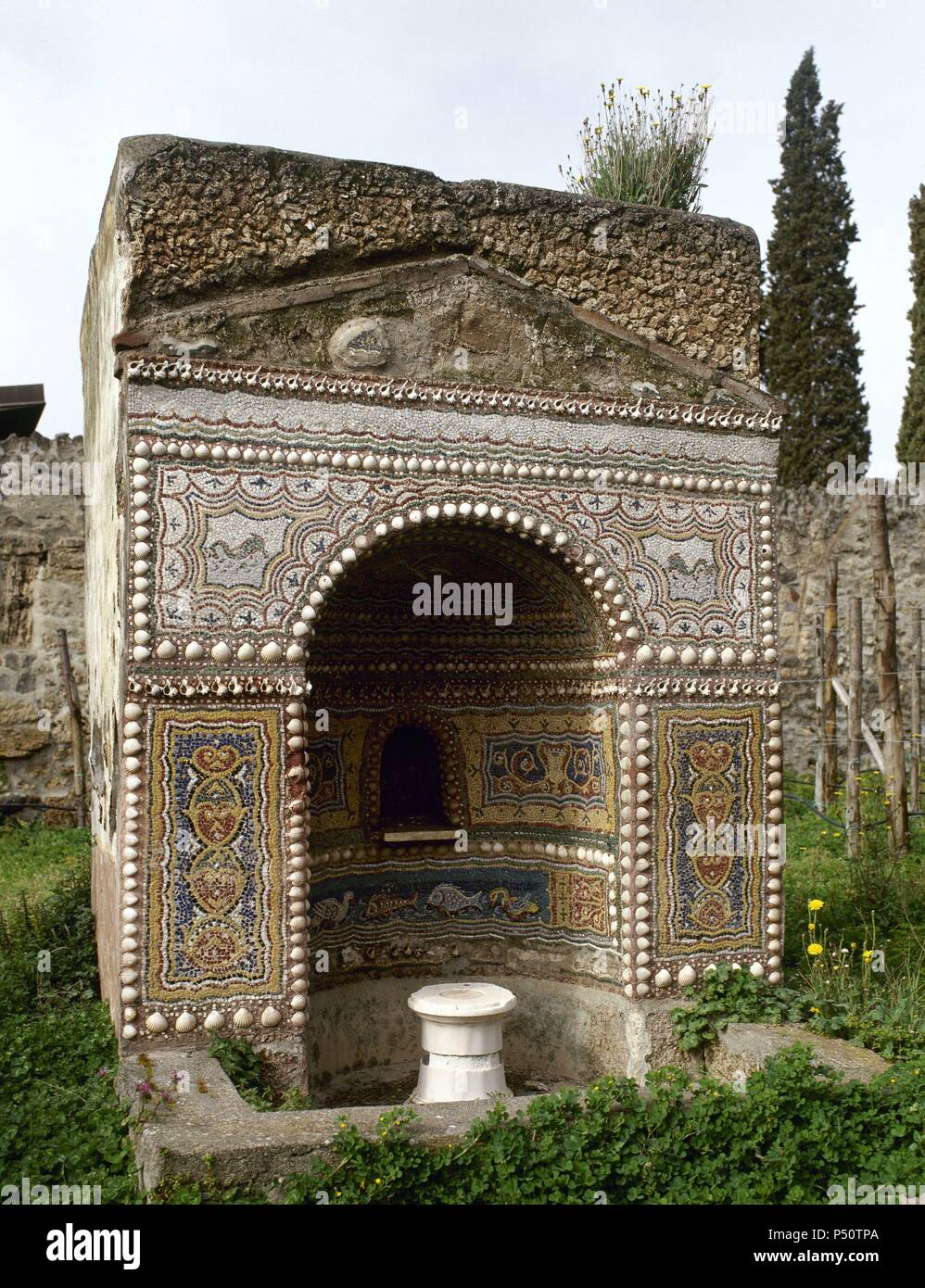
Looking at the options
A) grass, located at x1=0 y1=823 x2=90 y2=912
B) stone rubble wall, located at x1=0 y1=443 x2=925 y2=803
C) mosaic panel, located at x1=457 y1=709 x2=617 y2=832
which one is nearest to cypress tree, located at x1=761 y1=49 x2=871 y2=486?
stone rubble wall, located at x1=0 y1=443 x2=925 y2=803

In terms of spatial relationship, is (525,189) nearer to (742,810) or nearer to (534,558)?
(534,558)

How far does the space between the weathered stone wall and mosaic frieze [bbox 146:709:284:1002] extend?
21.9 feet

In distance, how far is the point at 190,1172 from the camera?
3844 mm

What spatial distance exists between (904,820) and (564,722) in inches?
153

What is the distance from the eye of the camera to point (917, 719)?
449 inches

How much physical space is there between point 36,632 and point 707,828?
7.53m

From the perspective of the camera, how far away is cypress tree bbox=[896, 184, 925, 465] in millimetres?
16672

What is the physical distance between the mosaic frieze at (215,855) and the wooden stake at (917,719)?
7.43 m

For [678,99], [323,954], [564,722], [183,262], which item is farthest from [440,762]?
[678,99]

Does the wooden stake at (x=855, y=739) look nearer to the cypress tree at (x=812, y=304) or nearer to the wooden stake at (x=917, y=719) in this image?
the wooden stake at (x=917, y=719)

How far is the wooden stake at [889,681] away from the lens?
8719 millimetres

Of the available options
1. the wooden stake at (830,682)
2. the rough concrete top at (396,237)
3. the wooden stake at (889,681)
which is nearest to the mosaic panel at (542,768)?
the rough concrete top at (396,237)

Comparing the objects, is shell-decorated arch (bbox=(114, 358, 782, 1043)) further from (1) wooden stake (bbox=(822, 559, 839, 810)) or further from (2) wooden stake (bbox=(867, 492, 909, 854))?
(1) wooden stake (bbox=(822, 559, 839, 810))

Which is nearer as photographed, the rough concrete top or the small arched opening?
the rough concrete top
